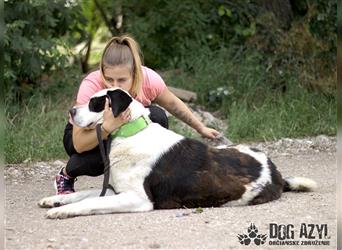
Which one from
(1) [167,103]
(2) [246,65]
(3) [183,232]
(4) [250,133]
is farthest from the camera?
(2) [246,65]

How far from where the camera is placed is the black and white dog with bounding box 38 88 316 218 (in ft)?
16.9

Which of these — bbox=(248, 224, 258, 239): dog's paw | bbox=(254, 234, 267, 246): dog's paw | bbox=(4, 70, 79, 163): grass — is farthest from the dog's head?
bbox=(4, 70, 79, 163): grass

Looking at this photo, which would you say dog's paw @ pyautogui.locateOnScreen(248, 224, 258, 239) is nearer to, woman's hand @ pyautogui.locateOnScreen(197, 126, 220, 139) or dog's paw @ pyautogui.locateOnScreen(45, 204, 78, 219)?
dog's paw @ pyautogui.locateOnScreen(45, 204, 78, 219)

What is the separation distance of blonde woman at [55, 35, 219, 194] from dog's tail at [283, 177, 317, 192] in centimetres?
73

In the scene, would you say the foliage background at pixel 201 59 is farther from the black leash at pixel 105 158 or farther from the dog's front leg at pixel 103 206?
the dog's front leg at pixel 103 206

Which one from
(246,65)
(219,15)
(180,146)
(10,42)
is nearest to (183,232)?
(180,146)

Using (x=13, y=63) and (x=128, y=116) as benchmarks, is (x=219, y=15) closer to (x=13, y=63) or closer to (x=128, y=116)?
(x=13, y=63)

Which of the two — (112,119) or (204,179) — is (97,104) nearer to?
(112,119)

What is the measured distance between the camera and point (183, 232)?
15.3ft

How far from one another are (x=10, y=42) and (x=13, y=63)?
0.50 meters

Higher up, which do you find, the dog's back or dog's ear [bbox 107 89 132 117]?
dog's ear [bbox 107 89 132 117]

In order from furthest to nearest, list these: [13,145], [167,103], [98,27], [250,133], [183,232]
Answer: [98,27], [250,133], [13,145], [167,103], [183,232]

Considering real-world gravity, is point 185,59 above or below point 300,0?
below

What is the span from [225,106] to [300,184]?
12.7ft
